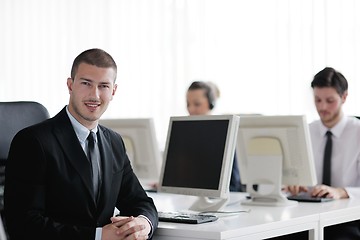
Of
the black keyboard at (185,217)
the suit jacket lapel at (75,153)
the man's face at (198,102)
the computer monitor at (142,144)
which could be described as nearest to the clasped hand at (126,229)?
the suit jacket lapel at (75,153)

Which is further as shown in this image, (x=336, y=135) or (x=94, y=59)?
(x=336, y=135)

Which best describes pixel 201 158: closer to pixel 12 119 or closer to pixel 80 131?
pixel 80 131

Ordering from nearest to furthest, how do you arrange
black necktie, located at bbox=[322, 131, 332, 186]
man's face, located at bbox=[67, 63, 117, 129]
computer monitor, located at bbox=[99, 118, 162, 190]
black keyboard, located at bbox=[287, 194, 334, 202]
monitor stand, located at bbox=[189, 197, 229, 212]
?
man's face, located at bbox=[67, 63, 117, 129] → monitor stand, located at bbox=[189, 197, 229, 212] → black keyboard, located at bbox=[287, 194, 334, 202] → computer monitor, located at bbox=[99, 118, 162, 190] → black necktie, located at bbox=[322, 131, 332, 186]

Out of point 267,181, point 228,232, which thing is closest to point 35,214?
point 228,232

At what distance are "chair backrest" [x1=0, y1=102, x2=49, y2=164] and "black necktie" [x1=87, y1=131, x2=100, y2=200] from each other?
46 centimetres

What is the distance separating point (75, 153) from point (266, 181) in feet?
4.85

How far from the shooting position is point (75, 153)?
9.77 feet

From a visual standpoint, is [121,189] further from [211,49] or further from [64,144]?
[211,49]

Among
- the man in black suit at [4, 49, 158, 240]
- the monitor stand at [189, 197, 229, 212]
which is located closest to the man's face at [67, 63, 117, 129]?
the man in black suit at [4, 49, 158, 240]

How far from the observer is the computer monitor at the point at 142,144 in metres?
4.59

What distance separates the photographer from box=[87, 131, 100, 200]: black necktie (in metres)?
3.06

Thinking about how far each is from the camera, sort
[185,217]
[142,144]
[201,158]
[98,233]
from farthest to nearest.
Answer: [142,144] < [201,158] < [185,217] < [98,233]

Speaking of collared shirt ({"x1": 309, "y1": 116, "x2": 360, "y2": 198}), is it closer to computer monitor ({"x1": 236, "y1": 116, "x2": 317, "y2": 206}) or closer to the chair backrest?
computer monitor ({"x1": 236, "y1": 116, "x2": 317, "y2": 206})

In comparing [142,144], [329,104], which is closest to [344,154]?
[329,104]
